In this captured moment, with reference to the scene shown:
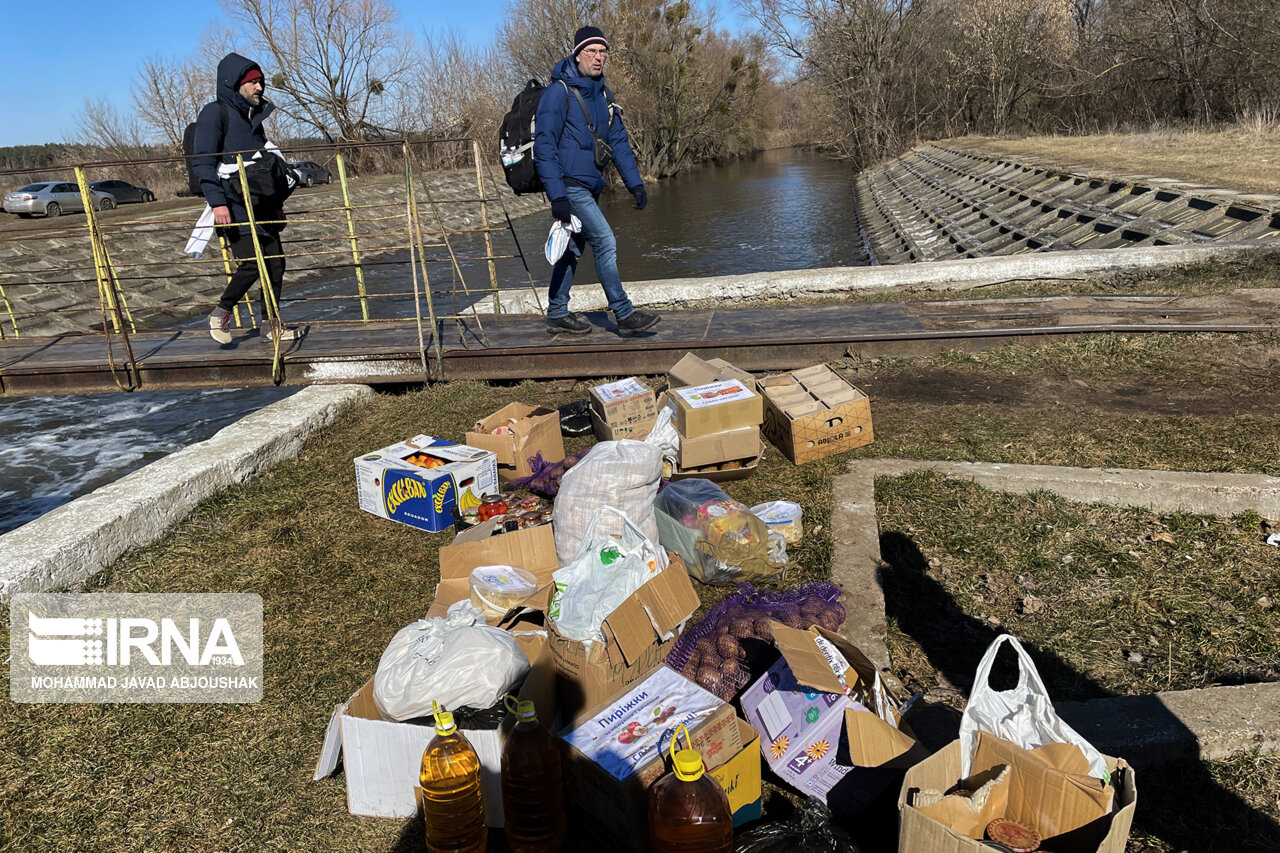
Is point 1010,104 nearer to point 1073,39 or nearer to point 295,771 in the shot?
point 1073,39

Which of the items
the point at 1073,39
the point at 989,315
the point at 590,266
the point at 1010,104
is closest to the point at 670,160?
the point at 1010,104

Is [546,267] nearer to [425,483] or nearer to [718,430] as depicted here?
[718,430]

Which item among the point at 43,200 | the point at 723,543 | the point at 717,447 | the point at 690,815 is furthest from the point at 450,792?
the point at 43,200

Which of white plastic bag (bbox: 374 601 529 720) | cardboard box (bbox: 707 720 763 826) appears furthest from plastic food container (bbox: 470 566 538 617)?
cardboard box (bbox: 707 720 763 826)

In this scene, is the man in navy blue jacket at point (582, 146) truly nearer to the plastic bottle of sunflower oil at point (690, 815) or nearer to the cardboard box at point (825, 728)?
the cardboard box at point (825, 728)

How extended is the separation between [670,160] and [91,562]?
129 feet

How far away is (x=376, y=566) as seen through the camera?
4164 millimetres

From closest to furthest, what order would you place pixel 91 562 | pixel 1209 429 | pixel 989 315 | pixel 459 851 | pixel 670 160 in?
pixel 459 851 → pixel 91 562 → pixel 1209 429 → pixel 989 315 → pixel 670 160

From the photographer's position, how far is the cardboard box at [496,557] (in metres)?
3.61

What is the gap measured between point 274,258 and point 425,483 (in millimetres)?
3460

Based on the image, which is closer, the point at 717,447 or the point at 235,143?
the point at 717,447

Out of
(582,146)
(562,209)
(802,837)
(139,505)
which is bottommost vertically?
(802,837)

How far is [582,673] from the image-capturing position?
2.82 m

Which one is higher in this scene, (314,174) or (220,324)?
(314,174)
